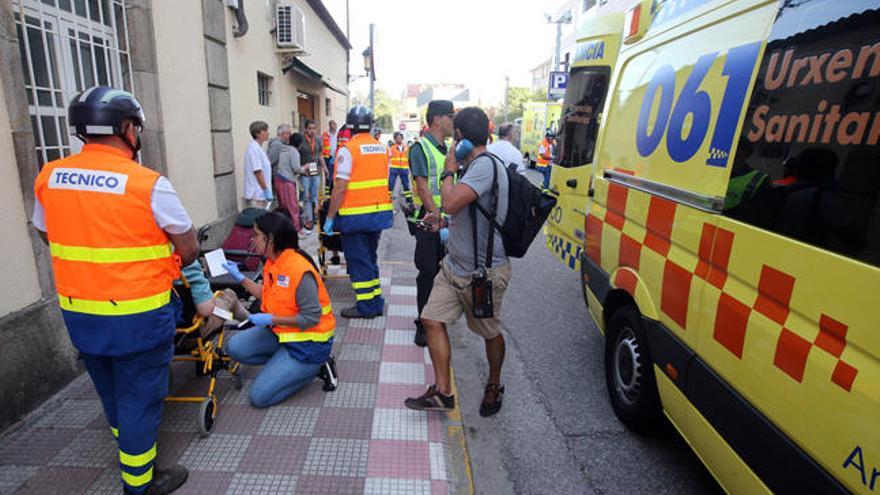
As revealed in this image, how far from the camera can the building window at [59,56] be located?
3.34 m

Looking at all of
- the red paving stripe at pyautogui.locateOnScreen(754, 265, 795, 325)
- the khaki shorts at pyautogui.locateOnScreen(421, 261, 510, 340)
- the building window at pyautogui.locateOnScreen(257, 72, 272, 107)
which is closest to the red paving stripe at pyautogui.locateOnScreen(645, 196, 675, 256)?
the red paving stripe at pyautogui.locateOnScreen(754, 265, 795, 325)

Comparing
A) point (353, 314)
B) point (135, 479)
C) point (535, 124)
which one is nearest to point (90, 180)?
point (135, 479)

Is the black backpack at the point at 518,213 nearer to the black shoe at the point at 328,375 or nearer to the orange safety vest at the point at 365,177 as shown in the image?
the black shoe at the point at 328,375

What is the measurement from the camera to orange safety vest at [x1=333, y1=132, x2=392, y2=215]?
4.27 m

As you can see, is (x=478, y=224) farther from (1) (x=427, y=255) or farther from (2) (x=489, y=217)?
(1) (x=427, y=255)

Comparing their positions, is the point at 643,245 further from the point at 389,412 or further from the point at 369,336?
the point at 369,336

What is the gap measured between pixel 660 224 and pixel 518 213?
0.75 meters

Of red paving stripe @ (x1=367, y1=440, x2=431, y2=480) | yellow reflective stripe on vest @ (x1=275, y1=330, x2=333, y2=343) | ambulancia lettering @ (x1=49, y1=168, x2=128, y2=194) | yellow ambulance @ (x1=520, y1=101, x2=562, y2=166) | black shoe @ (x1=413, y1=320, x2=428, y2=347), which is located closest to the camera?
ambulancia lettering @ (x1=49, y1=168, x2=128, y2=194)

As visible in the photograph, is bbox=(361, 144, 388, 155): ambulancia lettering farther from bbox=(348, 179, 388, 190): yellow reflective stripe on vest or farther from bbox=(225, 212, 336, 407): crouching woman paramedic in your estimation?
bbox=(225, 212, 336, 407): crouching woman paramedic

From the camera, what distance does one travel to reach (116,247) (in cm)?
199

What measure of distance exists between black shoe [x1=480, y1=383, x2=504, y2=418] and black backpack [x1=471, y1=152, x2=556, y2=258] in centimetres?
90

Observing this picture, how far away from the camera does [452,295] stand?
303cm

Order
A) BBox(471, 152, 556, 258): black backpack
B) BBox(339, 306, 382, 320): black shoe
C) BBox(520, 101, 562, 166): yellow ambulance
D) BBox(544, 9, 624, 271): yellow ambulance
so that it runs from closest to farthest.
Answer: BBox(471, 152, 556, 258): black backpack
BBox(339, 306, 382, 320): black shoe
BBox(544, 9, 624, 271): yellow ambulance
BBox(520, 101, 562, 166): yellow ambulance

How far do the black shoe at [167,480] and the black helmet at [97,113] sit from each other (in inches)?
62.3
